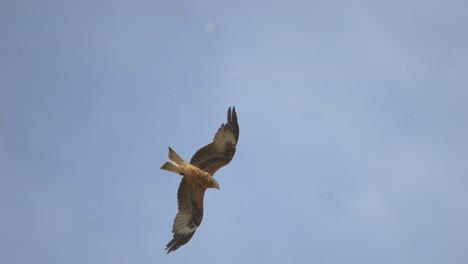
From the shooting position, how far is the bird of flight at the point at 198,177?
13.1 metres

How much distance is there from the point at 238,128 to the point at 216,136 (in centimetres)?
64

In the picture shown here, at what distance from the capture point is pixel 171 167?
1247 centimetres

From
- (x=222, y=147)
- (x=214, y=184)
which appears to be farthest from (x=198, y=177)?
(x=222, y=147)

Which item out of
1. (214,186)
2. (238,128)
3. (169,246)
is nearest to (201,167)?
(214,186)

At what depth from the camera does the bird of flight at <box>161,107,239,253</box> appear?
13.1 metres

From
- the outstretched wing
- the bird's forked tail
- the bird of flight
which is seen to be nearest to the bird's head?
the bird of flight

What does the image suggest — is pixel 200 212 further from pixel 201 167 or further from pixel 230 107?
pixel 230 107

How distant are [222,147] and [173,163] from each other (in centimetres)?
163

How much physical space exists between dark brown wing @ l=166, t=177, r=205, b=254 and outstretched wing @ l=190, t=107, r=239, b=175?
0.72 metres

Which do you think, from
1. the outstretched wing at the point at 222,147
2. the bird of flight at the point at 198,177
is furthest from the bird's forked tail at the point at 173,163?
the outstretched wing at the point at 222,147

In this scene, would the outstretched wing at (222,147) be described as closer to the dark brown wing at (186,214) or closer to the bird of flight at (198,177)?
the bird of flight at (198,177)

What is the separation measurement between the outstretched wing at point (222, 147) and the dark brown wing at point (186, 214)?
72 centimetres

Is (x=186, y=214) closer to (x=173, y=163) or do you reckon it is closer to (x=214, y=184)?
(x=214, y=184)

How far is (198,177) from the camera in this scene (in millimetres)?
13000
